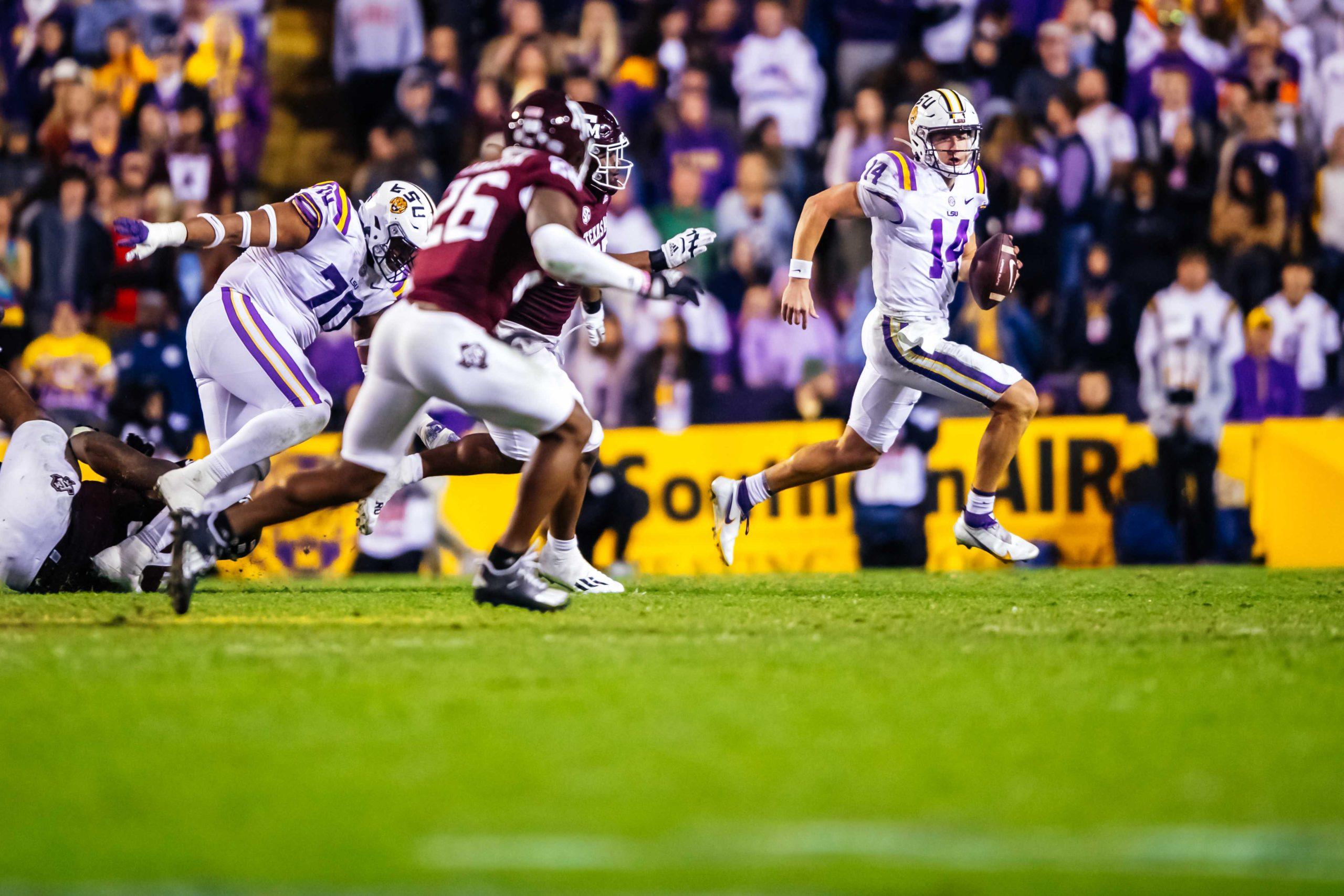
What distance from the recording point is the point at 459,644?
Result: 5.99 m

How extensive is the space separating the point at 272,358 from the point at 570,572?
1.81 m

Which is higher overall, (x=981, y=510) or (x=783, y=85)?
(x=783, y=85)

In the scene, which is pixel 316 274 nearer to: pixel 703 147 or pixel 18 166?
pixel 703 147

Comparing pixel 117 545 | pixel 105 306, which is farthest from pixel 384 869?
pixel 105 306

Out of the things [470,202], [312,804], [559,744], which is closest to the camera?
[312,804]

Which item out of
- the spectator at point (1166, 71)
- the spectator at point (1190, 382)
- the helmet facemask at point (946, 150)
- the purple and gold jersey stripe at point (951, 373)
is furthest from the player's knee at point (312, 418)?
the spectator at point (1166, 71)

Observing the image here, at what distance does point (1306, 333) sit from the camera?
12281mm

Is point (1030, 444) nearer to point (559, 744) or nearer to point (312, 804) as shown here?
point (559, 744)

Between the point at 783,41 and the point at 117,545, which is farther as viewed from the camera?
the point at 783,41

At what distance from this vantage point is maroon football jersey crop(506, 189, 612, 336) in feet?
25.5

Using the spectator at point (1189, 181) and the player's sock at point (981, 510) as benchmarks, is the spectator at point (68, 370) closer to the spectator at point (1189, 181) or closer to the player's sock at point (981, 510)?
the player's sock at point (981, 510)

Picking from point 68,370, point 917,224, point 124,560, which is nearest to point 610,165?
point 917,224

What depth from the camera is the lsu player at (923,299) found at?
336 inches

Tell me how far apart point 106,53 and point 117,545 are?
7475mm
